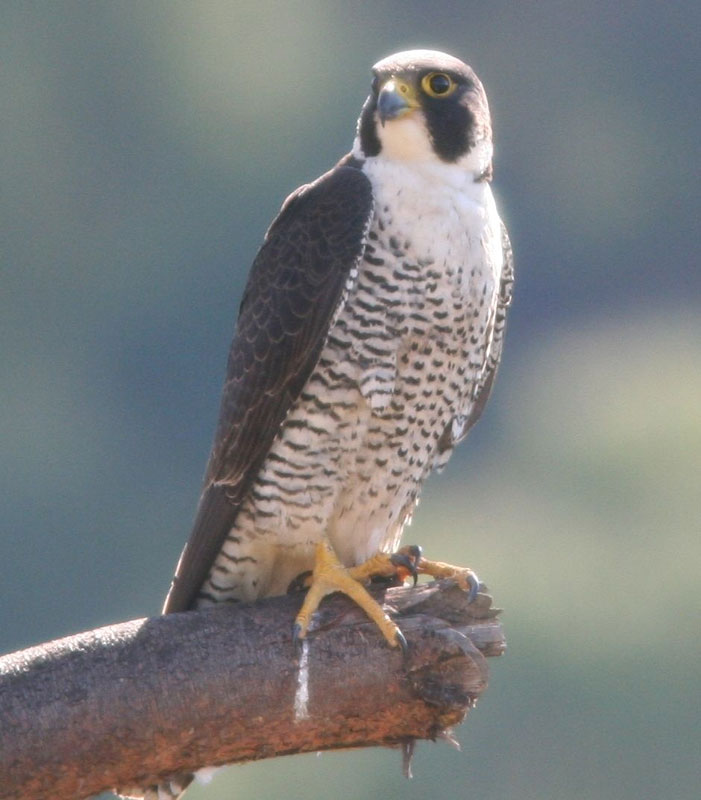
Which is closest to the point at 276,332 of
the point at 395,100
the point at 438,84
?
the point at 395,100

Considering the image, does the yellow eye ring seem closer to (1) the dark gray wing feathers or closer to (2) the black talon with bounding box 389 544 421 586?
(1) the dark gray wing feathers

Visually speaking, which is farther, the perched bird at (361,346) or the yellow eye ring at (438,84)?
the yellow eye ring at (438,84)

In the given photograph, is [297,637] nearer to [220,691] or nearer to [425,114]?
[220,691]

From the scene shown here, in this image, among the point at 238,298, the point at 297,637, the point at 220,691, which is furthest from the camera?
the point at 238,298

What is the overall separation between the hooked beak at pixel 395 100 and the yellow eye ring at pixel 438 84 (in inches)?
2.1

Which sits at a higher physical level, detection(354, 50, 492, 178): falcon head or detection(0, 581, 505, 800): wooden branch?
detection(354, 50, 492, 178): falcon head

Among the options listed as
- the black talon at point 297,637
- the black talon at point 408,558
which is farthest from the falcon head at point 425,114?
the black talon at point 297,637

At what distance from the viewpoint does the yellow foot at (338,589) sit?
5.23m

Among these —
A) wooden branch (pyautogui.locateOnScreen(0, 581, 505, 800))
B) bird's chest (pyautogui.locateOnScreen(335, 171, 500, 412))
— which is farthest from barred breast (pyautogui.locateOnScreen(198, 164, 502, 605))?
wooden branch (pyautogui.locateOnScreen(0, 581, 505, 800))

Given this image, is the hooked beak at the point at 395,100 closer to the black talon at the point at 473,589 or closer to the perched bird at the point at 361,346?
the perched bird at the point at 361,346

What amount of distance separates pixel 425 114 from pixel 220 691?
1903 millimetres

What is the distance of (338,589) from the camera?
5.47 meters

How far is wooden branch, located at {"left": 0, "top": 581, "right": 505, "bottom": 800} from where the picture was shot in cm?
496

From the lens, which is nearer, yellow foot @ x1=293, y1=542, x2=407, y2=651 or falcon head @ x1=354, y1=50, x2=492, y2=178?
yellow foot @ x1=293, y1=542, x2=407, y2=651
